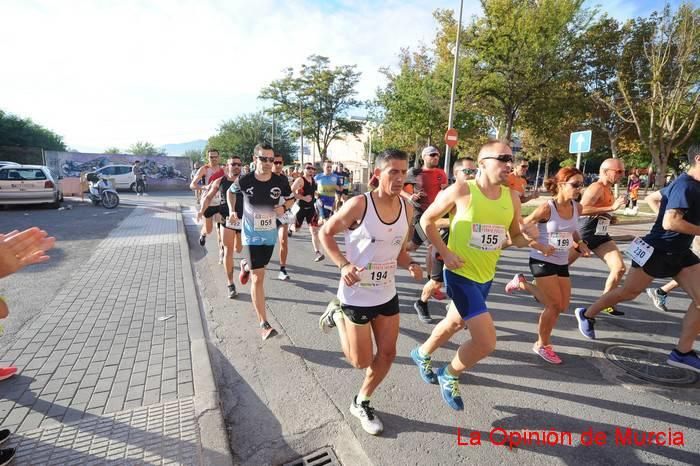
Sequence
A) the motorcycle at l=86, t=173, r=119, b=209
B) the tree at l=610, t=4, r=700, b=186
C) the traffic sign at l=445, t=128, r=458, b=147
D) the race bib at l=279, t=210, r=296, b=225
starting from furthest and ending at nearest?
the tree at l=610, t=4, r=700, b=186, the motorcycle at l=86, t=173, r=119, b=209, the traffic sign at l=445, t=128, r=458, b=147, the race bib at l=279, t=210, r=296, b=225

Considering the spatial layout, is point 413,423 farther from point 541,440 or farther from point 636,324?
point 636,324

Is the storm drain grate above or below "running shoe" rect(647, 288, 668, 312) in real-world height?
below

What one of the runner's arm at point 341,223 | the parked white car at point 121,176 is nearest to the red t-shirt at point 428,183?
the runner's arm at point 341,223

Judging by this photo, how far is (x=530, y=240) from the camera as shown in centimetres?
317

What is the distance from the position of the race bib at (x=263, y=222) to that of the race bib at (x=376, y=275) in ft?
6.57

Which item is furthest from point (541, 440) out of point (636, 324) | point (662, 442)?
point (636, 324)

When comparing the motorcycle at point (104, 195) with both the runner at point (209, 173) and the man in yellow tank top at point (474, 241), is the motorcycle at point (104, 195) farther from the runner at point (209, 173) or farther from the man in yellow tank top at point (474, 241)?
the man in yellow tank top at point (474, 241)

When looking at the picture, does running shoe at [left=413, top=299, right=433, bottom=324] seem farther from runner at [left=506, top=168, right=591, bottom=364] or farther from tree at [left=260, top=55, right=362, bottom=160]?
tree at [left=260, top=55, right=362, bottom=160]

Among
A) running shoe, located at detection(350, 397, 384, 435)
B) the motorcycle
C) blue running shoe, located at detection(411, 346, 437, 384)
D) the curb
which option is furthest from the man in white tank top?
the motorcycle

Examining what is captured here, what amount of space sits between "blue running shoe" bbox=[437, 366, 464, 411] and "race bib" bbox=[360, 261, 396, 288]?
3.55 ft

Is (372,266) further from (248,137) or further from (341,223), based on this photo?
(248,137)

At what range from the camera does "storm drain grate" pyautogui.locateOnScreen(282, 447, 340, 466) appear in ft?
7.84

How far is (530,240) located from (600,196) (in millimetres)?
2235

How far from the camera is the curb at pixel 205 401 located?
2385mm
